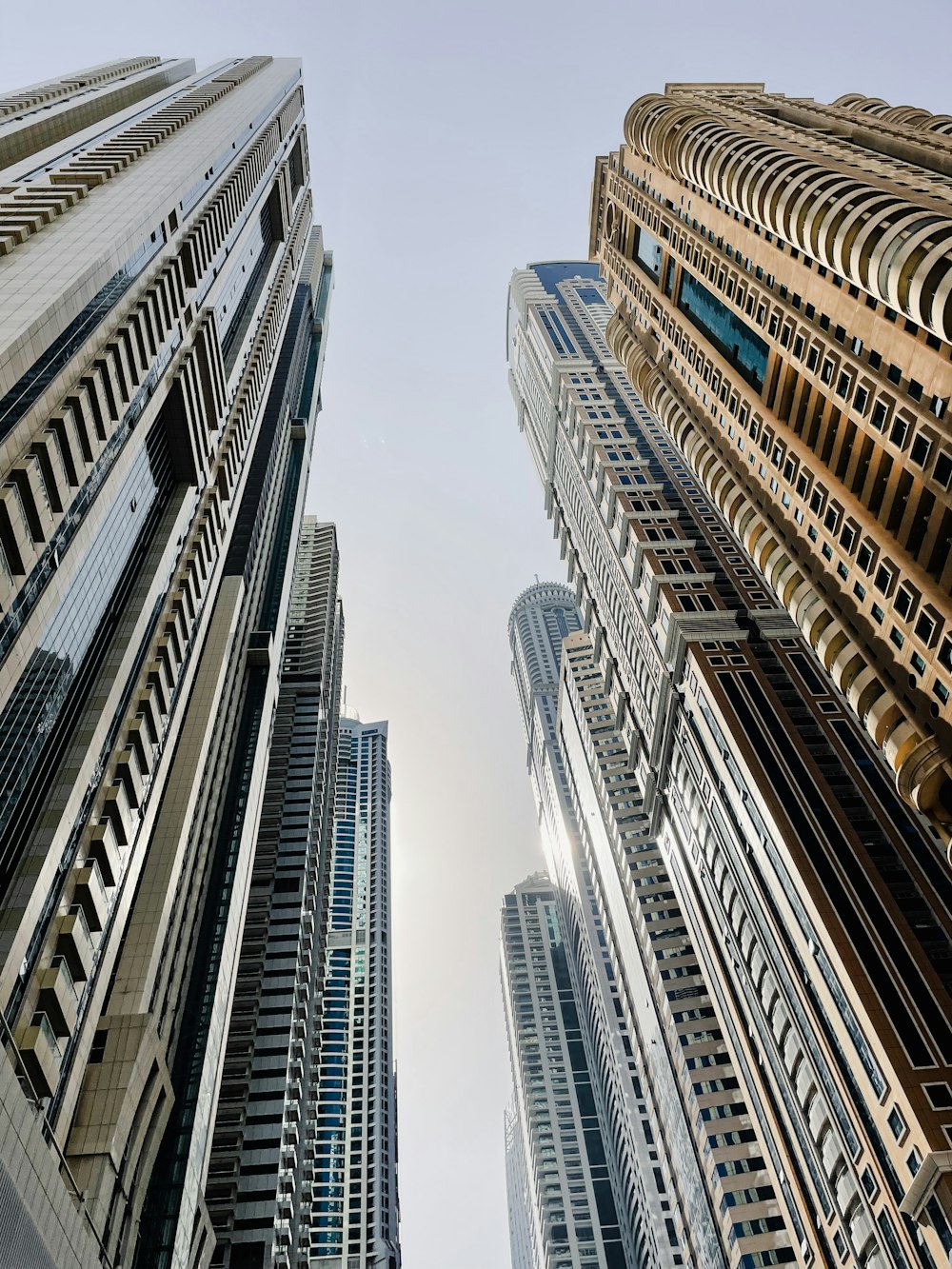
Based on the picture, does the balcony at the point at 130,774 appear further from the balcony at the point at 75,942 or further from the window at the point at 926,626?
the window at the point at 926,626

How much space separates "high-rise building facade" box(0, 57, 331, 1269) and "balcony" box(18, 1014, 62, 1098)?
0.11 meters

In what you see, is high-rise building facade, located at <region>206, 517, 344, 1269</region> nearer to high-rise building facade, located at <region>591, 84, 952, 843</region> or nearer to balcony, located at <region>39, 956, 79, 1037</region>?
balcony, located at <region>39, 956, 79, 1037</region>

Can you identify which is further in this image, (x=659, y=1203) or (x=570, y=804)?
(x=570, y=804)

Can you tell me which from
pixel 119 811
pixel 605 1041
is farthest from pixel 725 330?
pixel 605 1041

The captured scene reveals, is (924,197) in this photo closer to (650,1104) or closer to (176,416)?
(176,416)

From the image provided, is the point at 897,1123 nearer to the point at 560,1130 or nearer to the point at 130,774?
the point at 130,774

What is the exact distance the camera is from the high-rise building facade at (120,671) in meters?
41.0

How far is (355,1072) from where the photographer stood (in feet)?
462

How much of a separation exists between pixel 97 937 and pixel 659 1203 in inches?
4315

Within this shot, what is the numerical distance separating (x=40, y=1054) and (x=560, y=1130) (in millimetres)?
151429

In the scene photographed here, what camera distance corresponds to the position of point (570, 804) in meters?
189

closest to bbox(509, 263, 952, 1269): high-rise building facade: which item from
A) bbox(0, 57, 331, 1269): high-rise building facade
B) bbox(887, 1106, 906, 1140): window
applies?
bbox(887, 1106, 906, 1140): window

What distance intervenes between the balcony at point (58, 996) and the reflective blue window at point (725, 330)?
63.0 meters

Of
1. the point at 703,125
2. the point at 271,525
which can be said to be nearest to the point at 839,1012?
the point at 703,125
